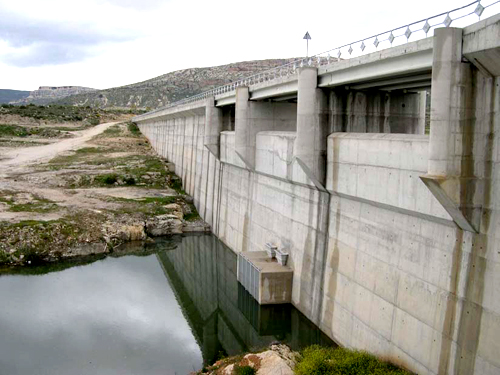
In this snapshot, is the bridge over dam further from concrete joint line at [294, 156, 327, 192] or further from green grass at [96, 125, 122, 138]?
green grass at [96, 125, 122, 138]

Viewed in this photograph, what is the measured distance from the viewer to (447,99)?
12344mm

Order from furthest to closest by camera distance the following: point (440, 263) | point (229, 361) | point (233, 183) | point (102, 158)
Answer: point (102, 158) → point (233, 183) → point (229, 361) → point (440, 263)

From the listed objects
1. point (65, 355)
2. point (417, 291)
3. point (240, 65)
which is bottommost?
point (65, 355)

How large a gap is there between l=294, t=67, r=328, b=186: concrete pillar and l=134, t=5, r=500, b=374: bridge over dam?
46 millimetres

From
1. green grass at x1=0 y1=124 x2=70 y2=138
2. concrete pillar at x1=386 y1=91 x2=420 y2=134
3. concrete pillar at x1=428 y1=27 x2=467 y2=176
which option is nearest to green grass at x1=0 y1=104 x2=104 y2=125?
Answer: green grass at x1=0 y1=124 x2=70 y2=138

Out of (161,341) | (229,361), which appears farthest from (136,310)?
(229,361)

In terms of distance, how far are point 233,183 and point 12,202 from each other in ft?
57.3

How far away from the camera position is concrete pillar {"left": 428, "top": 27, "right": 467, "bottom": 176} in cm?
1230

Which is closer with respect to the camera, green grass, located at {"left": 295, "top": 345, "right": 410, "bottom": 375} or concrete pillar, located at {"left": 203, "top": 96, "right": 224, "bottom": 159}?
green grass, located at {"left": 295, "top": 345, "right": 410, "bottom": 375}

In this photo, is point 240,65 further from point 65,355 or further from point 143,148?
point 65,355

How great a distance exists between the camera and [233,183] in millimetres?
33250

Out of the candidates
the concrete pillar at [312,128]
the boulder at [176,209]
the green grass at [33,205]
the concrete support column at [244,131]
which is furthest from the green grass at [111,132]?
the concrete pillar at [312,128]

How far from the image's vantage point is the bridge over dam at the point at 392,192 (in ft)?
40.4

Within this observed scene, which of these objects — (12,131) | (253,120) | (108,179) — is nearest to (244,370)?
(253,120)
